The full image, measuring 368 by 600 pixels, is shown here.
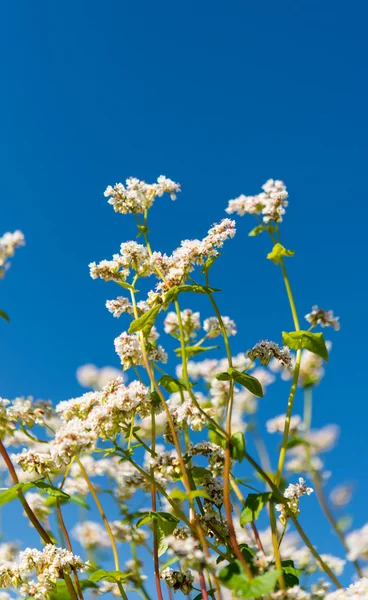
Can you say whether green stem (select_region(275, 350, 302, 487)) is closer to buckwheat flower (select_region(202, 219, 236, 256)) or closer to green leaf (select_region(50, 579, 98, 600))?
buckwheat flower (select_region(202, 219, 236, 256))

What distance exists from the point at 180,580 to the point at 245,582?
47.2 inches

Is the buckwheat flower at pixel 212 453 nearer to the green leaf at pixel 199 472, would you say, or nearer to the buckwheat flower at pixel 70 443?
the green leaf at pixel 199 472

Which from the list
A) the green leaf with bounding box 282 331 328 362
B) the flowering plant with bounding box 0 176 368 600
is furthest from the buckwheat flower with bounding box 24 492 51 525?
the green leaf with bounding box 282 331 328 362

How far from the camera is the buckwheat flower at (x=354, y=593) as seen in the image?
3688mm

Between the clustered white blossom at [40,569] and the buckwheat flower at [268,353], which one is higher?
the buckwheat flower at [268,353]

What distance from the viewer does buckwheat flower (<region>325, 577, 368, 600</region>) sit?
3.69 meters

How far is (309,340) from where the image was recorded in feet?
17.2

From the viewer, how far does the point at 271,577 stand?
3.49 m

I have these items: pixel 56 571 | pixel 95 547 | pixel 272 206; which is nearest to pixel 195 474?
pixel 56 571

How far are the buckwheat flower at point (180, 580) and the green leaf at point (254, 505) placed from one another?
68 centimetres

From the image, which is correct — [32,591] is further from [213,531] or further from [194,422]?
[194,422]

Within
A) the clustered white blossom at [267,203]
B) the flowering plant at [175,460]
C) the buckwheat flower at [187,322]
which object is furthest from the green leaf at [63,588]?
the clustered white blossom at [267,203]

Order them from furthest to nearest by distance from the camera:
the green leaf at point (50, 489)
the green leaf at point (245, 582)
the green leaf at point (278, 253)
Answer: the green leaf at point (278, 253) → the green leaf at point (50, 489) → the green leaf at point (245, 582)

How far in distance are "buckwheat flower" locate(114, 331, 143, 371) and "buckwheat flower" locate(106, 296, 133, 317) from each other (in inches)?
16.7
